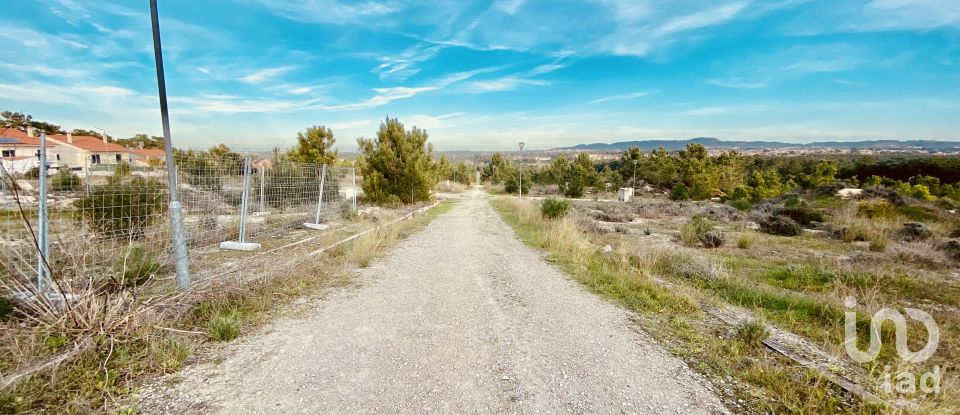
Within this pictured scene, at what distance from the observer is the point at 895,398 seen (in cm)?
278

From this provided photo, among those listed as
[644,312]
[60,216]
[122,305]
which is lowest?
[644,312]

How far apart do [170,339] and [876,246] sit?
13.4 metres

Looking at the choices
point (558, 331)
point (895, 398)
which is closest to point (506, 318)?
point (558, 331)

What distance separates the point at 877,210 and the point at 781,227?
608 cm

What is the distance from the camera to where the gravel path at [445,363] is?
274cm

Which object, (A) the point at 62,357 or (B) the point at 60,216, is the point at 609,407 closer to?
(A) the point at 62,357

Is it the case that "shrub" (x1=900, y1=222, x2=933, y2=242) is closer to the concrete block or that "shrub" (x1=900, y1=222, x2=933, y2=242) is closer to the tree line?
the tree line

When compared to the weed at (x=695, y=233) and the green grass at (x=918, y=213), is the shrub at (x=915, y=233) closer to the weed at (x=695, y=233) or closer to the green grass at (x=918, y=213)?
the green grass at (x=918, y=213)

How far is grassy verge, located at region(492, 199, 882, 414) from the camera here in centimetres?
279

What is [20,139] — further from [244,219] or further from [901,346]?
[901,346]

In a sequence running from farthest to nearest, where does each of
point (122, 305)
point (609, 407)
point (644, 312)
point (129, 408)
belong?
point (644, 312) < point (122, 305) < point (609, 407) < point (129, 408)

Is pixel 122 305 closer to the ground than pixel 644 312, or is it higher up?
higher up

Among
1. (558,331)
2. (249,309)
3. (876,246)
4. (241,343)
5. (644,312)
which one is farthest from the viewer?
(876,246)

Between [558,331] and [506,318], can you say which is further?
[506,318]
